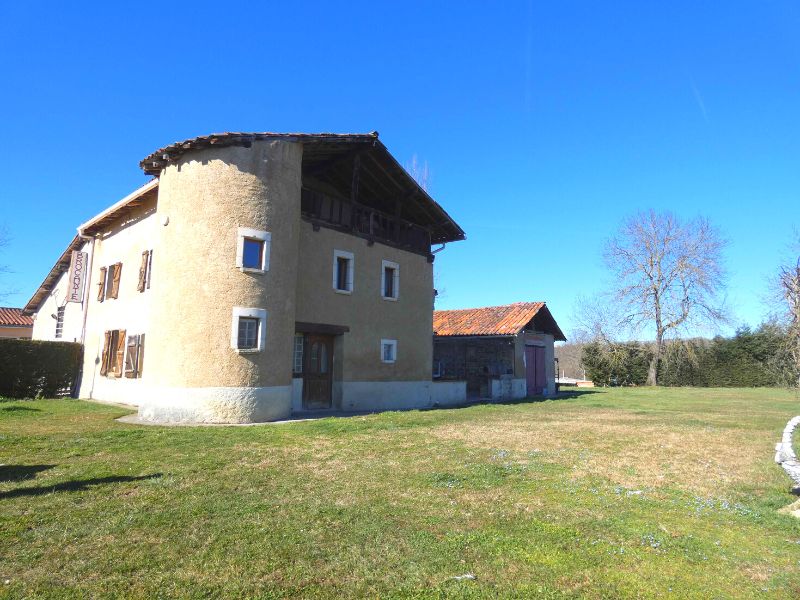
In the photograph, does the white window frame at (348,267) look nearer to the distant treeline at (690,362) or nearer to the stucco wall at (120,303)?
the stucco wall at (120,303)

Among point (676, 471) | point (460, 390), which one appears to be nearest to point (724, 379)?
point (460, 390)

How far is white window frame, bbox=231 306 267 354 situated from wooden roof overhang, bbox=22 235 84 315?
1328 cm

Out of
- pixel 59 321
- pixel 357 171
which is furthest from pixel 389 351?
pixel 59 321

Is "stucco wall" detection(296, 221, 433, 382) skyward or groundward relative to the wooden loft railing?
groundward

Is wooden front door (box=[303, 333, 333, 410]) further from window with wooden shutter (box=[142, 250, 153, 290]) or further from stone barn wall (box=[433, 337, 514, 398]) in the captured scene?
stone barn wall (box=[433, 337, 514, 398])

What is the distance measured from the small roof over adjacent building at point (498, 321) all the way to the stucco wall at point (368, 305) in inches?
220

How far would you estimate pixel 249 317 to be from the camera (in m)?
13.0

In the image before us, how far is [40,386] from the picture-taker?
59.4 ft

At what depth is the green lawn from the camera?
3.66m

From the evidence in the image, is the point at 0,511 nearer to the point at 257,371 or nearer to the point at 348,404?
the point at 257,371

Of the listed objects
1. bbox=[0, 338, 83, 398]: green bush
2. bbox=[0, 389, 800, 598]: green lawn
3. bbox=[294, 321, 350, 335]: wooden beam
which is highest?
bbox=[294, 321, 350, 335]: wooden beam

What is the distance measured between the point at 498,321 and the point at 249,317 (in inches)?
588

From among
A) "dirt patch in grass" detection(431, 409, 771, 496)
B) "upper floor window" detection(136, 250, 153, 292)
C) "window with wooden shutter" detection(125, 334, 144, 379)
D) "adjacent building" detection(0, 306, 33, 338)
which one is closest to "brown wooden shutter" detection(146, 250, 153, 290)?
"upper floor window" detection(136, 250, 153, 292)

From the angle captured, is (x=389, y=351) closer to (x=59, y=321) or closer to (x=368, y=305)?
(x=368, y=305)
